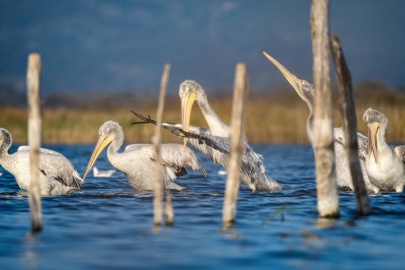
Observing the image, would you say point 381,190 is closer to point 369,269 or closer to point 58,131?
point 369,269

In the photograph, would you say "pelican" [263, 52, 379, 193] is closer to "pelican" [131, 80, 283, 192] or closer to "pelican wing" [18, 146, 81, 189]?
"pelican" [131, 80, 283, 192]

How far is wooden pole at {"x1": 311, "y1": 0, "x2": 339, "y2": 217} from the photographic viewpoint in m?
5.62

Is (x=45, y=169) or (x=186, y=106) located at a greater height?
(x=186, y=106)

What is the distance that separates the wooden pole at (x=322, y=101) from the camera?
5.62 metres

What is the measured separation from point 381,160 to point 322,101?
2858 millimetres

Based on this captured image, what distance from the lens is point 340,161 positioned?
27.6 ft

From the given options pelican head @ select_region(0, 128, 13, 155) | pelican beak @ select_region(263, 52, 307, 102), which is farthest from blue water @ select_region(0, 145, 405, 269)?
pelican beak @ select_region(263, 52, 307, 102)

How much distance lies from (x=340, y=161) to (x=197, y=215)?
8.23ft

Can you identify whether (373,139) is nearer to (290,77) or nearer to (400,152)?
(400,152)

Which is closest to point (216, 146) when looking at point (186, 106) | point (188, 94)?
point (186, 106)

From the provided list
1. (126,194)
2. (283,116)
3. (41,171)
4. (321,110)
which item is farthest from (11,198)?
(283,116)

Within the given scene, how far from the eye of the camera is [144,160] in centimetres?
911

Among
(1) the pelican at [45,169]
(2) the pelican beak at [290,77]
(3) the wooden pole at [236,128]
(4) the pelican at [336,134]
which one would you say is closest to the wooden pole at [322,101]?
(3) the wooden pole at [236,128]

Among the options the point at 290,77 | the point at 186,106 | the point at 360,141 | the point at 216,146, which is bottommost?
the point at 216,146
